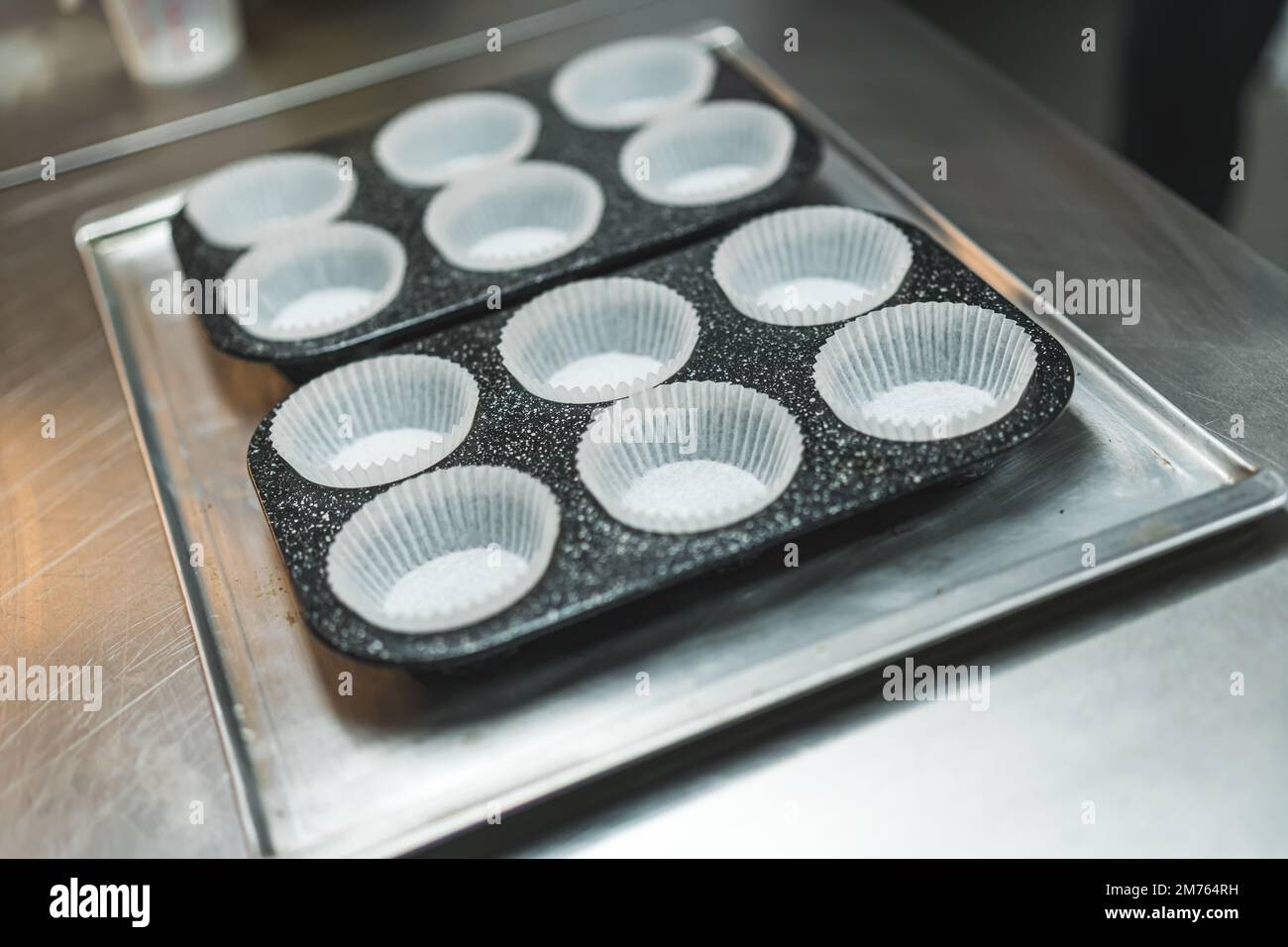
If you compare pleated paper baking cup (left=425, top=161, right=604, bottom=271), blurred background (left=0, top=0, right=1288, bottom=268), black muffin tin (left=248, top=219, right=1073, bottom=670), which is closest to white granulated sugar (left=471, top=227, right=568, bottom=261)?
pleated paper baking cup (left=425, top=161, right=604, bottom=271)

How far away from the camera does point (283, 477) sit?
3.40 feet

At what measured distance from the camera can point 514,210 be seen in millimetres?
1419

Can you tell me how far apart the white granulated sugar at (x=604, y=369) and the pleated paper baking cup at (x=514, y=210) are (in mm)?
182

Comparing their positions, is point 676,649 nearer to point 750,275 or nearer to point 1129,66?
point 750,275

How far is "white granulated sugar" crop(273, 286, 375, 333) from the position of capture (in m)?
1.31

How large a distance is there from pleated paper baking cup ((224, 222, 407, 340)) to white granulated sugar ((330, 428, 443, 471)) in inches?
7.4

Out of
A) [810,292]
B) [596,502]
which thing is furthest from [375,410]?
[810,292]

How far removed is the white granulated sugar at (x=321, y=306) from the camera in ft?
4.30

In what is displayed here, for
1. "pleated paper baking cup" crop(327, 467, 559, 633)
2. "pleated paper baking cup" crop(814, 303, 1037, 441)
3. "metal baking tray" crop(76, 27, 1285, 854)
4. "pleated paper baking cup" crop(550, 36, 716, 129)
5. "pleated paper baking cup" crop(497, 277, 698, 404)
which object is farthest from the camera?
"pleated paper baking cup" crop(550, 36, 716, 129)

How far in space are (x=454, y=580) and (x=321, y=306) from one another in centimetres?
49

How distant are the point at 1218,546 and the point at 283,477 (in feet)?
2.63

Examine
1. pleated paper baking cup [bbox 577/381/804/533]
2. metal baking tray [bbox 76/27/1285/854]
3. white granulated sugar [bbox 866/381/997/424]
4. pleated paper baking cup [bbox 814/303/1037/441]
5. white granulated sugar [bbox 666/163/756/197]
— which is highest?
white granulated sugar [bbox 666/163/756/197]

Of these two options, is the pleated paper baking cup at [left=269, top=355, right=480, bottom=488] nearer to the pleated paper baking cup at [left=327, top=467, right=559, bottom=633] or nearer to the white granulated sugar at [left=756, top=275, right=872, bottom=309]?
the pleated paper baking cup at [left=327, top=467, right=559, bottom=633]
